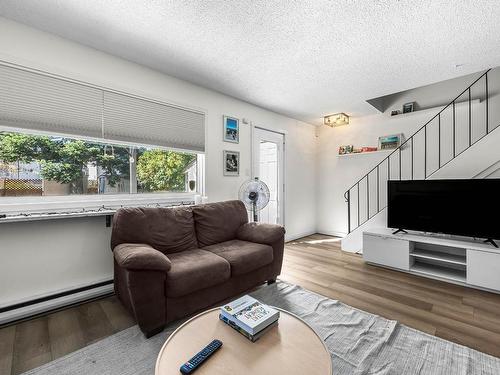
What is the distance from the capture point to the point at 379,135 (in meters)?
4.40

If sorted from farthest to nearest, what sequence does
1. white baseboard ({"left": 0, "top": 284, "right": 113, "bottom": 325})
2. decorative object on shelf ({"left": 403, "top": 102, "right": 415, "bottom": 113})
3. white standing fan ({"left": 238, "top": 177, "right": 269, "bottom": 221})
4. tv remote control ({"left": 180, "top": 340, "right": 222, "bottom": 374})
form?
decorative object on shelf ({"left": 403, "top": 102, "right": 415, "bottom": 113}) < white standing fan ({"left": 238, "top": 177, "right": 269, "bottom": 221}) < white baseboard ({"left": 0, "top": 284, "right": 113, "bottom": 325}) < tv remote control ({"left": 180, "top": 340, "right": 222, "bottom": 374})

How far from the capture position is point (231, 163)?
11.7 ft

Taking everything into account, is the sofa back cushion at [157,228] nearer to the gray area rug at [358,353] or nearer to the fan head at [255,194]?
the gray area rug at [358,353]

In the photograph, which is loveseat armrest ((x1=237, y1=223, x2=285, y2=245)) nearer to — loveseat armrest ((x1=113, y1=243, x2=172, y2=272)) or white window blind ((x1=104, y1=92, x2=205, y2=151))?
loveseat armrest ((x1=113, y1=243, x2=172, y2=272))

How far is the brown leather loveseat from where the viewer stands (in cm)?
173

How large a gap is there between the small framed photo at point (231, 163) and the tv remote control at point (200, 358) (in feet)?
8.48

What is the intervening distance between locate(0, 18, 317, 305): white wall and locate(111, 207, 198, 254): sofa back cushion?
0.43 metres

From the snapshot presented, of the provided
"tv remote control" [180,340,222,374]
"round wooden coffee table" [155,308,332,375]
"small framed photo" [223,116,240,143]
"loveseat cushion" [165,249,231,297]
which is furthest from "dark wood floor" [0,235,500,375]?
"small framed photo" [223,116,240,143]

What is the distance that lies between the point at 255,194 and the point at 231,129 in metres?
1.05

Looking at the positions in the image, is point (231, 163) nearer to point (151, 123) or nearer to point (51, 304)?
point (151, 123)

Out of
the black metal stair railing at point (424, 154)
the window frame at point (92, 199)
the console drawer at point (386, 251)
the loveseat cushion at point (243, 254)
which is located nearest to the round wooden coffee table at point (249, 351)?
the loveseat cushion at point (243, 254)

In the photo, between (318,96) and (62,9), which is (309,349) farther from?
(318,96)

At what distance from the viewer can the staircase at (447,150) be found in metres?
2.96

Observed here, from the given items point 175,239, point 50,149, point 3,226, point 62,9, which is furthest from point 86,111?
point 175,239
